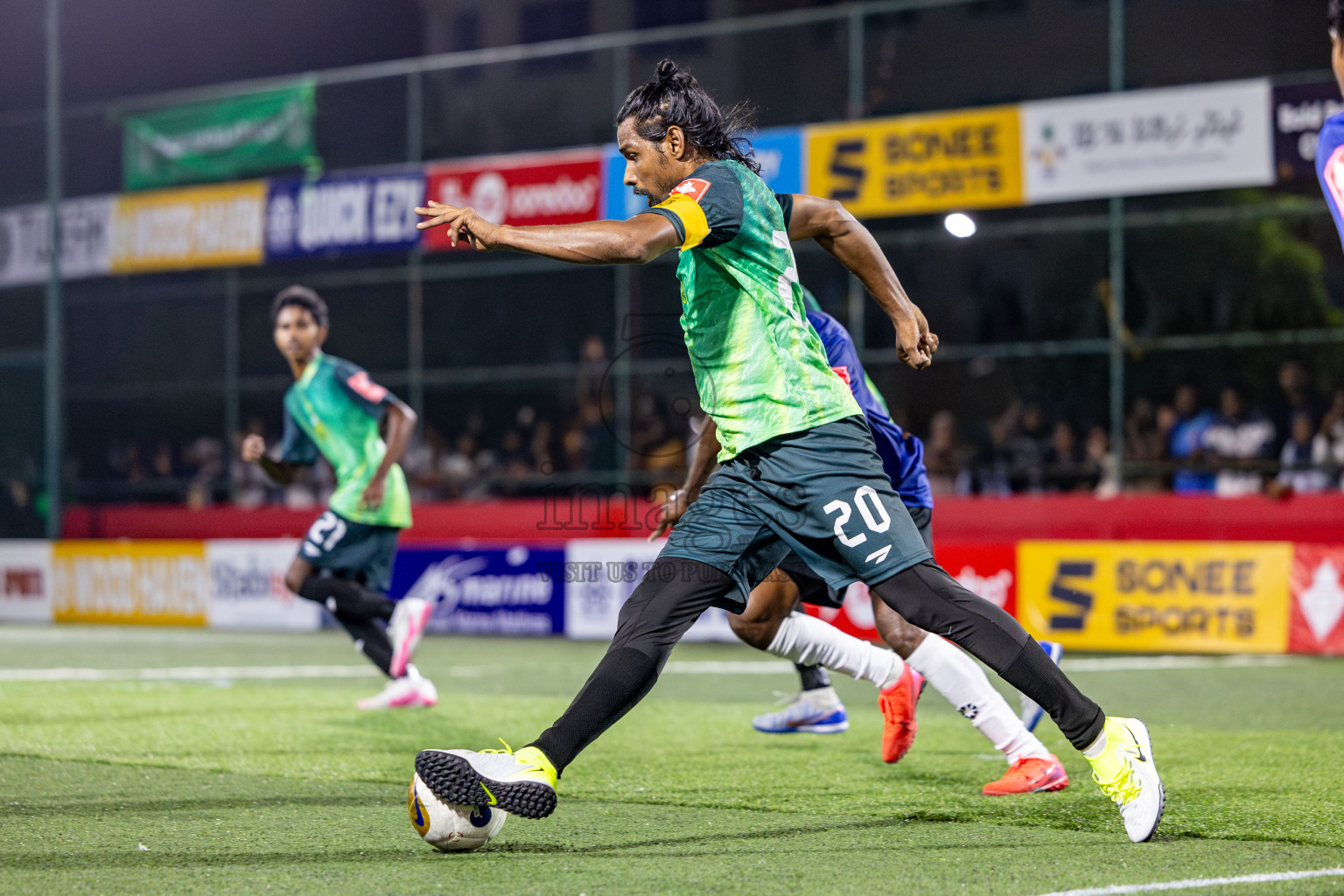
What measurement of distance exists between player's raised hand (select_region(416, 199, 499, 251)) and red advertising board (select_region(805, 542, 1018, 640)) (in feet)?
32.0

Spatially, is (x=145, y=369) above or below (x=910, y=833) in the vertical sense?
above

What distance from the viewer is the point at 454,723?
7883 millimetres

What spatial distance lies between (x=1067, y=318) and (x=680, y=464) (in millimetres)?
5657

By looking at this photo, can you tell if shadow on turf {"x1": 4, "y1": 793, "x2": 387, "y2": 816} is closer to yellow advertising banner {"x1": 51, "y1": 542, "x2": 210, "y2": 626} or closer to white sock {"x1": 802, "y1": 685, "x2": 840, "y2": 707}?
white sock {"x1": 802, "y1": 685, "x2": 840, "y2": 707}

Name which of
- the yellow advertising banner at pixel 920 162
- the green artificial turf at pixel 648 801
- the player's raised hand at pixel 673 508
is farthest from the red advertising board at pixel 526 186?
the player's raised hand at pixel 673 508

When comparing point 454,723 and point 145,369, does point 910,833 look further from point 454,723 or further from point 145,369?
point 145,369

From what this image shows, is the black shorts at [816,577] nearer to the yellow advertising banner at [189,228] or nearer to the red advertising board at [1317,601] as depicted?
the red advertising board at [1317,601]

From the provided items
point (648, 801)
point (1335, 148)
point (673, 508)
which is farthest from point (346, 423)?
point (1335, 148)

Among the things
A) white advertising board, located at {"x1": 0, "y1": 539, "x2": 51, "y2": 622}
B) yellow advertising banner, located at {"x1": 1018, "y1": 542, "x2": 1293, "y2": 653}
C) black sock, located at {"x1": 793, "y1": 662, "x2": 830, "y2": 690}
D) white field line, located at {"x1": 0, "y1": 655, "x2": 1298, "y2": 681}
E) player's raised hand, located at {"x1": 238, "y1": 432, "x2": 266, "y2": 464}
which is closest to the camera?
black sock, located at {"x1": 793, "y1": 662, "x2": 830, "y2": 690}

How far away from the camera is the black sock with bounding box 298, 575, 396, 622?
8.55m

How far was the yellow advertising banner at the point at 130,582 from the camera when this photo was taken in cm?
1686

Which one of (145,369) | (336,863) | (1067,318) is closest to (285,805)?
(336,863)

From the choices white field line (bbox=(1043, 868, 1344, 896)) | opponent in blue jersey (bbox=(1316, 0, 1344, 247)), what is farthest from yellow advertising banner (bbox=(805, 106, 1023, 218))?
white field line (bbox=(1043, 868, 1344, 896))

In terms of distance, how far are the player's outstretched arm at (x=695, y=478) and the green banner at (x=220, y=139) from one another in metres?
14.3
